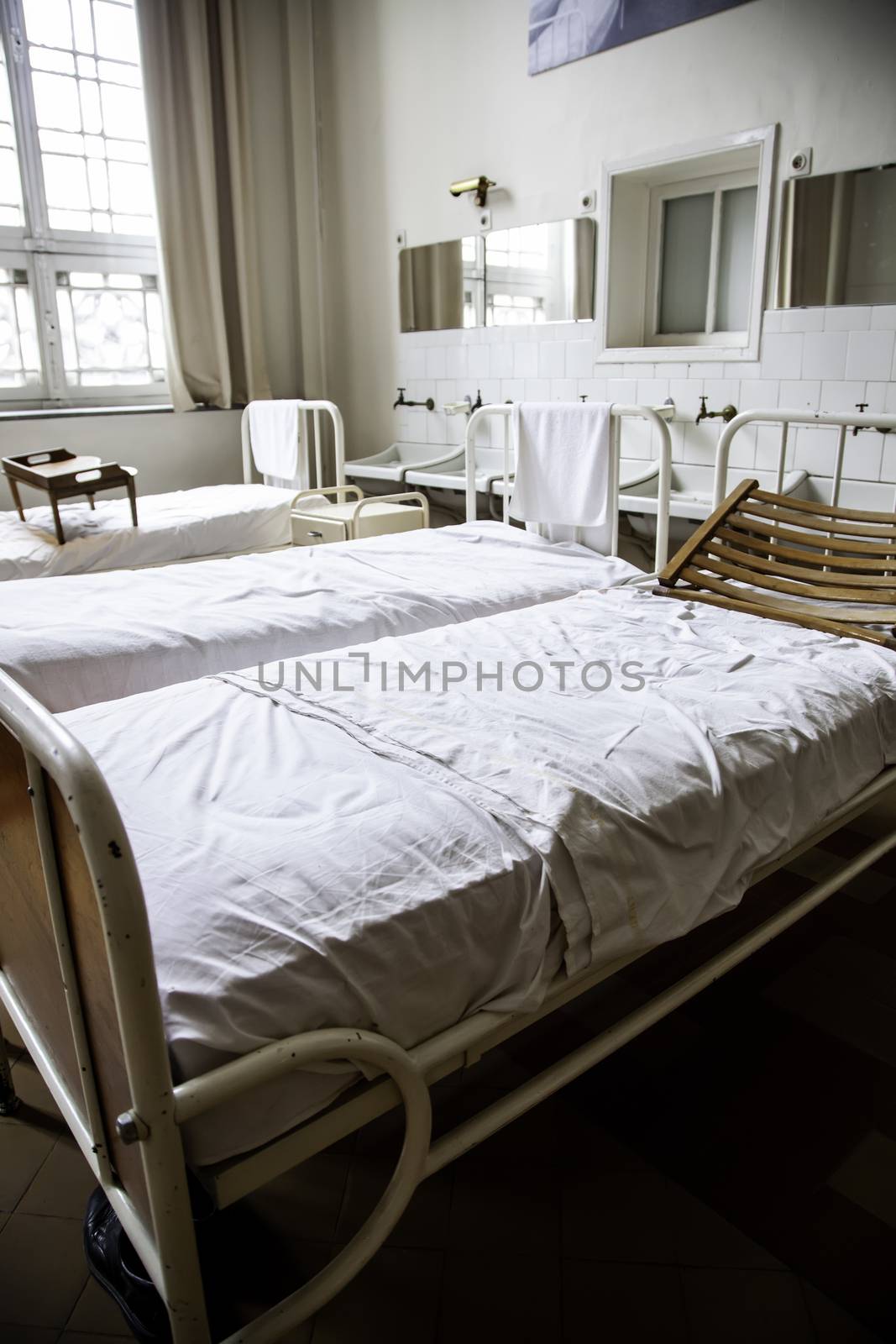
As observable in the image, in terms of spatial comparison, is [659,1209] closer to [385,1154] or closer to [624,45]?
[385,1154]

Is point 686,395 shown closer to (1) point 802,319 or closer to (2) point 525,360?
(1) point 802,319

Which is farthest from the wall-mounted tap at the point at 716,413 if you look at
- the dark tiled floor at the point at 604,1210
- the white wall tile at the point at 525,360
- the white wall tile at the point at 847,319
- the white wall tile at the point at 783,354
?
the dark tiled floor at the point at 604,1210

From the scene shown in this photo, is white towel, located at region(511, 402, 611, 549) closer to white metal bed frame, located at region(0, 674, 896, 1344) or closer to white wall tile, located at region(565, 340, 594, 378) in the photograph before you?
white wall tile, located at region(565, 340, 594, 378)

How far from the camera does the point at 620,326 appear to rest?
3.66 m

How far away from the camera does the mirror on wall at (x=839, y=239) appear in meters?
2.83

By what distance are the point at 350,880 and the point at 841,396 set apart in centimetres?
271

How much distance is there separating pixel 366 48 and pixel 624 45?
1.70m

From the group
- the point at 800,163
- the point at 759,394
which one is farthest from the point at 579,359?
the point at 800,163

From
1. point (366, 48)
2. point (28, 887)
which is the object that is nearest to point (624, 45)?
point (366, 48)

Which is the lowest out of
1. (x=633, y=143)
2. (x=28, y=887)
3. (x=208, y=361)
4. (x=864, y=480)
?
(x=28, y=887)

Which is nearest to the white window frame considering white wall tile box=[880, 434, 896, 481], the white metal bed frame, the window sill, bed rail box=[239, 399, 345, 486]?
white wall tile box=[880, 434, 896, 481]

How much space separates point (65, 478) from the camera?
3242 millimetres

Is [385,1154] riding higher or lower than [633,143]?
lower

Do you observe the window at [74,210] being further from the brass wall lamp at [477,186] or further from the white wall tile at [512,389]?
the white wall tile at [512,389]
